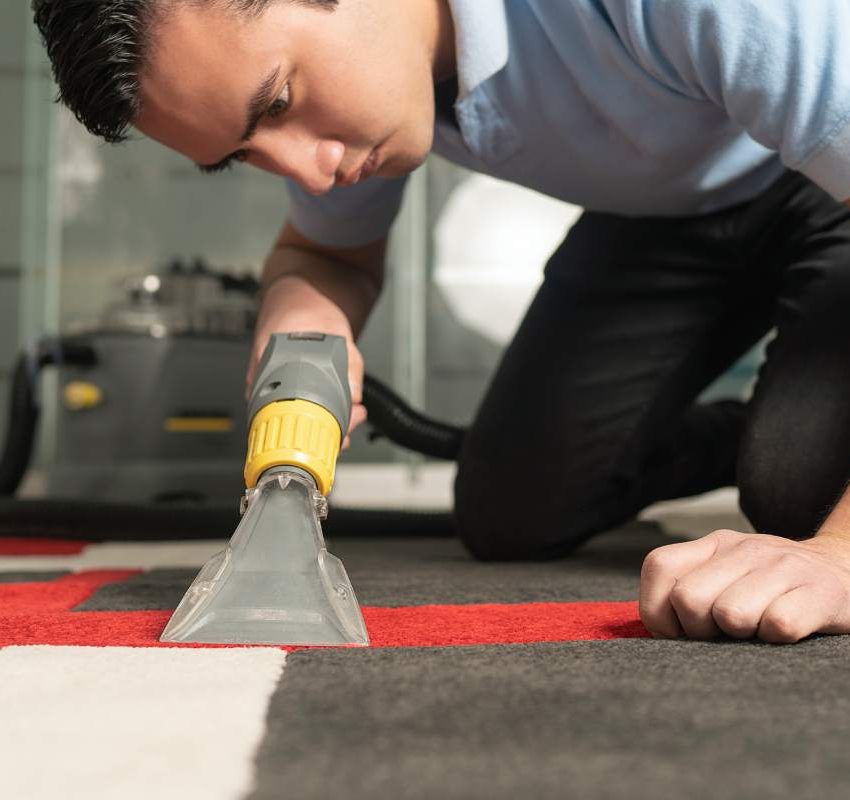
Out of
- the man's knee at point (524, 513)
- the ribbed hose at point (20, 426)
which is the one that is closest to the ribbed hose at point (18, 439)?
the ribbed hose at point (20, 426)

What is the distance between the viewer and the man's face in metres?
0.76

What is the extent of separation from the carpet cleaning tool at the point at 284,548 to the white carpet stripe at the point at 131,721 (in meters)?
0.04

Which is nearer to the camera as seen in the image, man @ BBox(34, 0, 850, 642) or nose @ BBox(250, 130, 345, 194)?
man @ BBox(34, 0, 850, 642)

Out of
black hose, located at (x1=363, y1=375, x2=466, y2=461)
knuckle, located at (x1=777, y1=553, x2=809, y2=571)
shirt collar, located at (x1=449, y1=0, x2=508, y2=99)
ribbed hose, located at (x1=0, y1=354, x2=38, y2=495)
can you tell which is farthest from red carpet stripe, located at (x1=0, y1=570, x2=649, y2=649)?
ribbed hose, located at (x1=0, y1=354, x2=38, y2=495)

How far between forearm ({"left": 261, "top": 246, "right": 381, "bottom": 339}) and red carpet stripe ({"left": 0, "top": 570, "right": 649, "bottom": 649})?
1.18 feet

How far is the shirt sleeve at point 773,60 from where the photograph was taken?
692mm

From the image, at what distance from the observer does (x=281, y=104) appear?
80cm

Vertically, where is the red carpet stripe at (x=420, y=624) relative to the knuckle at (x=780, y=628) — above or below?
below

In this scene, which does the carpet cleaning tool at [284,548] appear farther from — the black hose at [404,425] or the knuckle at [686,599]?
the black hose at [404,425]

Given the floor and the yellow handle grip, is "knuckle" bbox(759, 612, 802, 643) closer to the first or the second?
the floor

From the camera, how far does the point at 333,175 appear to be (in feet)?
2.83

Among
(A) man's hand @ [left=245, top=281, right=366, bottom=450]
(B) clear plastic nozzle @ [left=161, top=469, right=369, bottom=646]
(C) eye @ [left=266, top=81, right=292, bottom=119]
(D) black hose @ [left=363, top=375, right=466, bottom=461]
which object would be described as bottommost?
(D) black hose @ [left=363, top=375, right=466, bottom=461]

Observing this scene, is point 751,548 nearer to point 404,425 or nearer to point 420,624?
point 420,624

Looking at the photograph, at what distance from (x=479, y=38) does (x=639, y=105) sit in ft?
0.52
